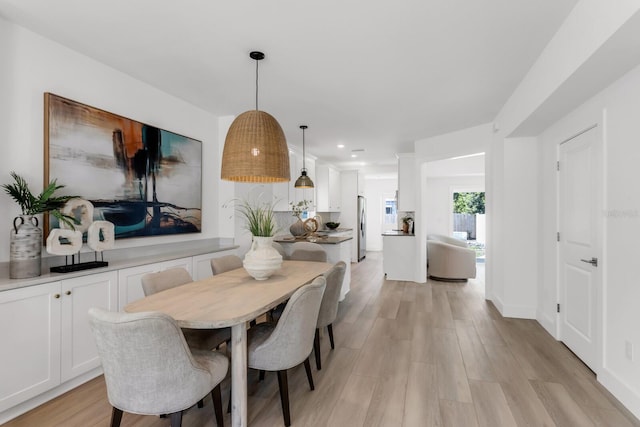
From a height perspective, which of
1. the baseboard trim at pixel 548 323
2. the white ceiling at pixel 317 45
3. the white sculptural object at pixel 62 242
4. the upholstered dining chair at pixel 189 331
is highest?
the white ceiling at pixel 317 45

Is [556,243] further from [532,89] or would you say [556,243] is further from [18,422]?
[18,422]

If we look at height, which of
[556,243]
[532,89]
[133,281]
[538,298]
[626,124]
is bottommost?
[538,298]

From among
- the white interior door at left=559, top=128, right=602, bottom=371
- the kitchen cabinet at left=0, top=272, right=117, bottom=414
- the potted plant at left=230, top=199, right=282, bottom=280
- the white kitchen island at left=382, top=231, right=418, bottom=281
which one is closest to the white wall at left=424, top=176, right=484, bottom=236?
the white kitchen island at left=382, top=231, right=418, bottom=281

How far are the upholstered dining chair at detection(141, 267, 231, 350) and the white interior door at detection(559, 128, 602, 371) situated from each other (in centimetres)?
292

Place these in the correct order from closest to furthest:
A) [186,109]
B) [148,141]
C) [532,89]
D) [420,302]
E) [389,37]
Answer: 1. [389,37]
2. [532,89]
3. [148,141]
4. [186,109]
5. [420,302]

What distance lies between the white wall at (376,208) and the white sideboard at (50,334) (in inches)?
329

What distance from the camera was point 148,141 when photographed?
319cm

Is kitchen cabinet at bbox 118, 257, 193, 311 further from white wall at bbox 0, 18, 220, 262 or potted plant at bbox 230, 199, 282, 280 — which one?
potted plant at bbox 230, 199, 282, 280

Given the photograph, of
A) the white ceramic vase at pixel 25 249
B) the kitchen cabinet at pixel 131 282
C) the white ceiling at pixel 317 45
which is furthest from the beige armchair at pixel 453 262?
the white ceramic vase at pixel 25 249

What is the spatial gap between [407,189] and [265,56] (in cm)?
435

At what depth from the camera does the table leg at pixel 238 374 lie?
68.3 inches

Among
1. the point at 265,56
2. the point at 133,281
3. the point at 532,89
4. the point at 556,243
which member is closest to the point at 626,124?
the point at 532,89

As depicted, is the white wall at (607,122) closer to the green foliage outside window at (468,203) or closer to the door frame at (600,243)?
the door frame at (600,243)

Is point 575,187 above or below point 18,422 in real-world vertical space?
above
